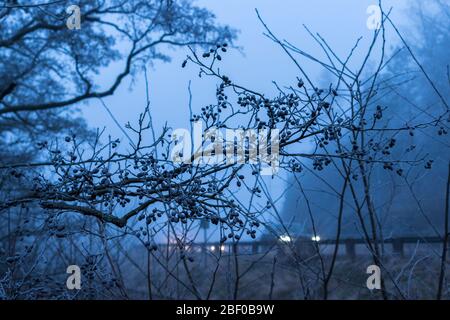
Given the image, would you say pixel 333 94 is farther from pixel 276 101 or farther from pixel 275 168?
pixel 275 168

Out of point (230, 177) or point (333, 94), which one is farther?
point (333, 94)

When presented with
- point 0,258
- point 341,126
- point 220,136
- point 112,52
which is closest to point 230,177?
point 220,136

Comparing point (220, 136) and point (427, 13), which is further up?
point (427, 13)

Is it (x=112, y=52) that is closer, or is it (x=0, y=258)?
(x=0, y=258)

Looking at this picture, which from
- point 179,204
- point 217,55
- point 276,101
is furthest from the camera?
point 217,55

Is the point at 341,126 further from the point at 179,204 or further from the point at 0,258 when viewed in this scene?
the point at 0,258

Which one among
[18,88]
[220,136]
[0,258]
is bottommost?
[0,258]

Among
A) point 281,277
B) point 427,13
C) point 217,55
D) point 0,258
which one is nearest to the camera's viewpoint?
point 217,55

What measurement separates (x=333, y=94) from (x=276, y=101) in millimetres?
272

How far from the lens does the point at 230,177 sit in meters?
1.67

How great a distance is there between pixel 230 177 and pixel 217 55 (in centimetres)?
56

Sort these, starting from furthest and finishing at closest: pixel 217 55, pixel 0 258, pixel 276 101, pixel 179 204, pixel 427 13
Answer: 1. pixel 427 13
2. pixel 0 258
3. pixel 217 55
4. pixel 276 101
5. pixel 179 204

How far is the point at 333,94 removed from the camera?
1812 millimetres
